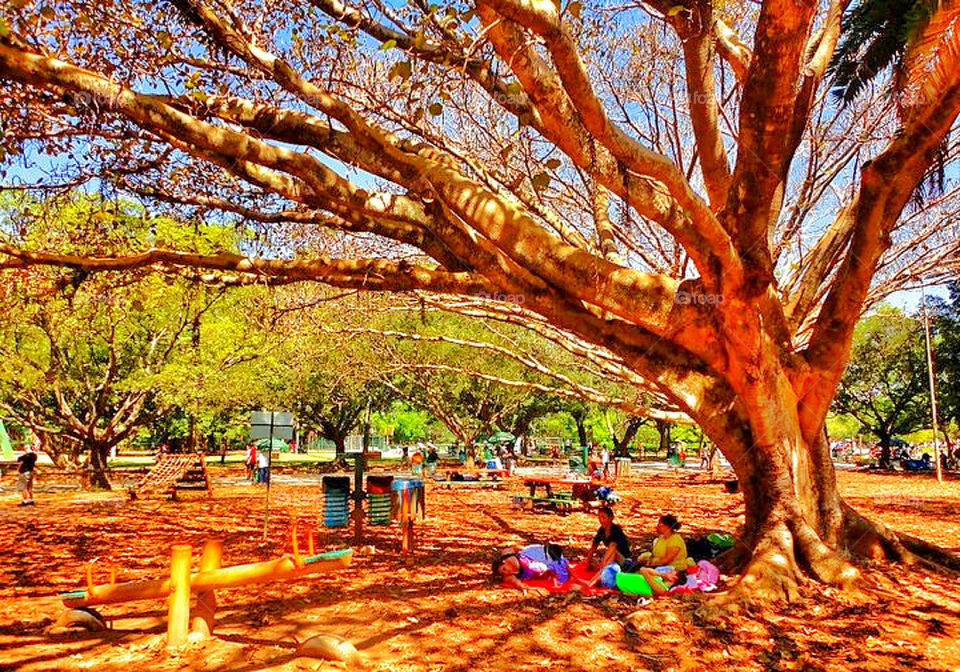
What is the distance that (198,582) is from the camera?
17.8ft

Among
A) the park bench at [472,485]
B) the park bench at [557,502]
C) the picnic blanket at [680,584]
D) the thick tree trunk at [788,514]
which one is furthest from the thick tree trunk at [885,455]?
the picnic blanket at [680,584]

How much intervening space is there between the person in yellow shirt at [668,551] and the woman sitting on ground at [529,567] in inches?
38.1

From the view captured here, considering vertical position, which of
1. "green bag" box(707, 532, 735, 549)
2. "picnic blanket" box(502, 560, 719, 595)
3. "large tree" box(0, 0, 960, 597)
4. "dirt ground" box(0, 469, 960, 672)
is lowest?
"dirt ground" box(0, 469, 960, 672)

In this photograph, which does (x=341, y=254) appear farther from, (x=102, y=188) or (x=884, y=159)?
(x=884, y=159)

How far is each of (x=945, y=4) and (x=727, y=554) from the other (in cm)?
587

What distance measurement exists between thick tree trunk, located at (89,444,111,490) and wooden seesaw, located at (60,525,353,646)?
1670 cm

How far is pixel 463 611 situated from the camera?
6328mm

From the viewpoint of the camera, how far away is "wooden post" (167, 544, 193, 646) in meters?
5.37

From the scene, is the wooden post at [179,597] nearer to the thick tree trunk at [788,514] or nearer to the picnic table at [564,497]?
the thick tree trunk at [788,514]

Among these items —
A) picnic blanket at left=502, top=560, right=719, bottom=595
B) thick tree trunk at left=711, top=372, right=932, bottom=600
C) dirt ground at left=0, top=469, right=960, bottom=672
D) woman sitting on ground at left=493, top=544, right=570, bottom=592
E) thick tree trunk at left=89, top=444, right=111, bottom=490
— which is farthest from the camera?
thick tree trunk at left=89, top=444, right=111, bottom=490

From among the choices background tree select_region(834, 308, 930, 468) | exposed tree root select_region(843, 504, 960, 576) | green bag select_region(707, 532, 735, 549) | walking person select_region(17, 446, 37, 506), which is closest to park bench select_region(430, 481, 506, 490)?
walking person select_region(17, 446, 37, 506)

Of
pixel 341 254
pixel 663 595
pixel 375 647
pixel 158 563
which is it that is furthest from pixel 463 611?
pixel 341 254

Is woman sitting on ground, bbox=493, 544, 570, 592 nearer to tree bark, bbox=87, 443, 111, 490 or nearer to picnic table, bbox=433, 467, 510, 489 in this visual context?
picnic table, bbox=433, 467, 510, 489

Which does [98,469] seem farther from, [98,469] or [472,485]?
[472,485]
